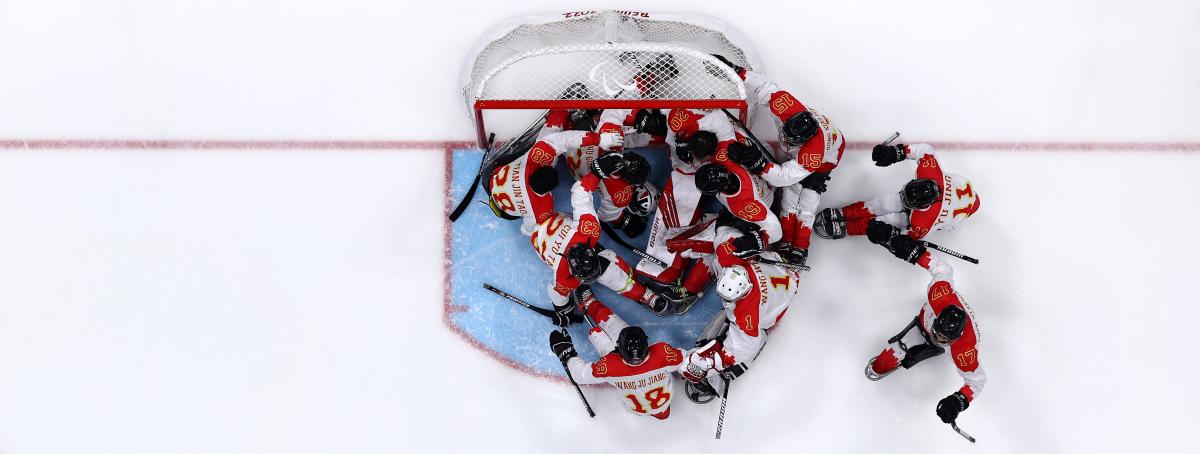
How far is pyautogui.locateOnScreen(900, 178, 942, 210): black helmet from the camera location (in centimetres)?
420

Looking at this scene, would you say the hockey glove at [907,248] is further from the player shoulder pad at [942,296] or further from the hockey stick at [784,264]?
the hockey stick at [784,264]

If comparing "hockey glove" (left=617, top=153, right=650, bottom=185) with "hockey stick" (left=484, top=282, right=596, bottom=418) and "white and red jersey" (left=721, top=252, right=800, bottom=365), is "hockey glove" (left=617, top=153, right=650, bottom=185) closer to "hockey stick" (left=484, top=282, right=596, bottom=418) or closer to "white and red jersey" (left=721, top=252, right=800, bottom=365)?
"white and red jersey" (left=721, top=252, right=800, bottom=365)

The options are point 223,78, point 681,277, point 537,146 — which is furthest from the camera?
point 223,78

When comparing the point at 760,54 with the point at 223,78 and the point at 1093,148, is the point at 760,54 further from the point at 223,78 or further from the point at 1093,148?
the point at 223,78

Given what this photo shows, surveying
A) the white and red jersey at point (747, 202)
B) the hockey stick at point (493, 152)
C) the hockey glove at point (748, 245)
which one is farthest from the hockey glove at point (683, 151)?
the hockey stick at point (493, 152)

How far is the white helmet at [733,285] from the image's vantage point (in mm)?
4160

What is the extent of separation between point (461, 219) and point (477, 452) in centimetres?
130

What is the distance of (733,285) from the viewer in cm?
416

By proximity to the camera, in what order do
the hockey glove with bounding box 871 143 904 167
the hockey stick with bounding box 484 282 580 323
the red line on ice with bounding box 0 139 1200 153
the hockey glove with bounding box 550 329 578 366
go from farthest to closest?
the red line on ice with bounding box 0 139 1200 153 < the hockey stick with bounding box 484 282 580 323 < the hockey glove with bounding box 550 329 578 366 < the hockey glove with bounding box 871 143 904 167

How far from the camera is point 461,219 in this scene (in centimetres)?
492

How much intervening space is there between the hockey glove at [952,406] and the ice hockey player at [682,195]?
4.37 feet

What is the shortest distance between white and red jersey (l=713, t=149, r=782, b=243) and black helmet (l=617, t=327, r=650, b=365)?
782mm

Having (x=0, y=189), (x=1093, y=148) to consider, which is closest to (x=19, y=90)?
(x=0, y=189)

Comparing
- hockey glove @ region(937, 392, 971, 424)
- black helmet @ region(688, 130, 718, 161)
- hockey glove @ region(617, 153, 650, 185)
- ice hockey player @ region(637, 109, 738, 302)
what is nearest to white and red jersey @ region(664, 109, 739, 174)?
ice hockey player @ region(637, 109, 738, 302)
